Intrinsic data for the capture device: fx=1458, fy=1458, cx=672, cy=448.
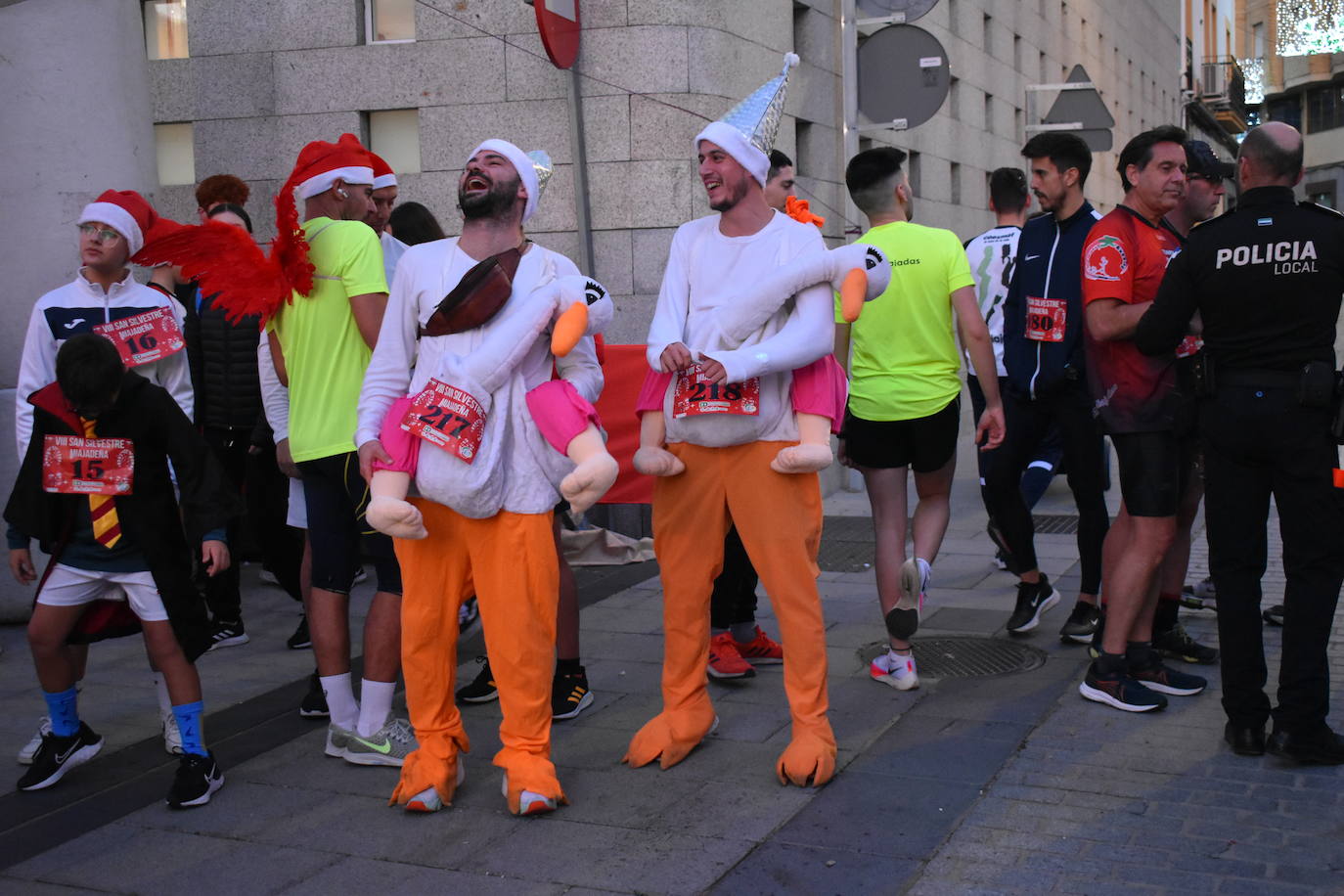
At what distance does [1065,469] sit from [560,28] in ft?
14.8

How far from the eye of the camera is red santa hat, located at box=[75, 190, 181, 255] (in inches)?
201

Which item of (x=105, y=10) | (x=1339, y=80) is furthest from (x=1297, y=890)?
(x=1339, y=80)

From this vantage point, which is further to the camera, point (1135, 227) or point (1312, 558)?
point (1135, 227)

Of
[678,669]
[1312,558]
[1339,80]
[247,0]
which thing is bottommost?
[678,669]

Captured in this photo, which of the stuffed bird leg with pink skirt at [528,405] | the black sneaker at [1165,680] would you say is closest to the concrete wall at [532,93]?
the black sneaker at [1165,680]

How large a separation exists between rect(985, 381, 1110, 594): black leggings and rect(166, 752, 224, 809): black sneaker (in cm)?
332

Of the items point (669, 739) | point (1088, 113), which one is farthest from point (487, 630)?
point (1088, 113)

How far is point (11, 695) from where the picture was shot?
19.0 ft

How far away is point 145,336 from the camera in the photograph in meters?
5.11

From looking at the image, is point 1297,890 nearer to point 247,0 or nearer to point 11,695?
point 11,695

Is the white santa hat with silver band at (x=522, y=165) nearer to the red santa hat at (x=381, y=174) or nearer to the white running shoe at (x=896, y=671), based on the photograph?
the red santa hat at (x=381, y=174)

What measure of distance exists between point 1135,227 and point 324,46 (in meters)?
6.81

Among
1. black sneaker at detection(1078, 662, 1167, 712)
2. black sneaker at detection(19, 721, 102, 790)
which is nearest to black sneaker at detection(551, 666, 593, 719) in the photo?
black sneaker at detection(19, 721, 102, 790)

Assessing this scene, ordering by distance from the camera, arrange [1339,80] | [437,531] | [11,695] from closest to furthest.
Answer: [437,531] → [11,695] → [1339,80]
